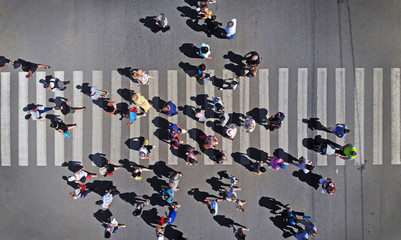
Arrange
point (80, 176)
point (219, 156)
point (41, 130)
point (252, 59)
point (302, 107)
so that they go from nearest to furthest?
point (252, 59)
point (219, 156)
point (80, 176)
point (302, 107)
point (41, 130)

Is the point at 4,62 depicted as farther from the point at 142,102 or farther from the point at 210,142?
the point at 210,142

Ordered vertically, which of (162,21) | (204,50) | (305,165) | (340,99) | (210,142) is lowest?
(305,165)

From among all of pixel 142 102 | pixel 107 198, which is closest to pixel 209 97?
pixel 142 102

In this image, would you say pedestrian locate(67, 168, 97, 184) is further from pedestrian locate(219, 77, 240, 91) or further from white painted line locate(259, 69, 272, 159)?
white painted line locate(259, 69, 272, 159)

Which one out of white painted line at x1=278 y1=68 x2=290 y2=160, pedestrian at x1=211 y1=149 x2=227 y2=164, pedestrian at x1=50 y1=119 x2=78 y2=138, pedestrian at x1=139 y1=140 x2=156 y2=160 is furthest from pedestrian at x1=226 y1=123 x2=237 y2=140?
pedestrian at x1=50 y1=119 x2=78 y2=138

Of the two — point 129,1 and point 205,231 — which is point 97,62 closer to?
point 129,1

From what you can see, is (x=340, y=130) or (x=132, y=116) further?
(x=132, y=116)

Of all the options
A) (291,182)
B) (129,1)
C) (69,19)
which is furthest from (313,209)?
(69,19)
